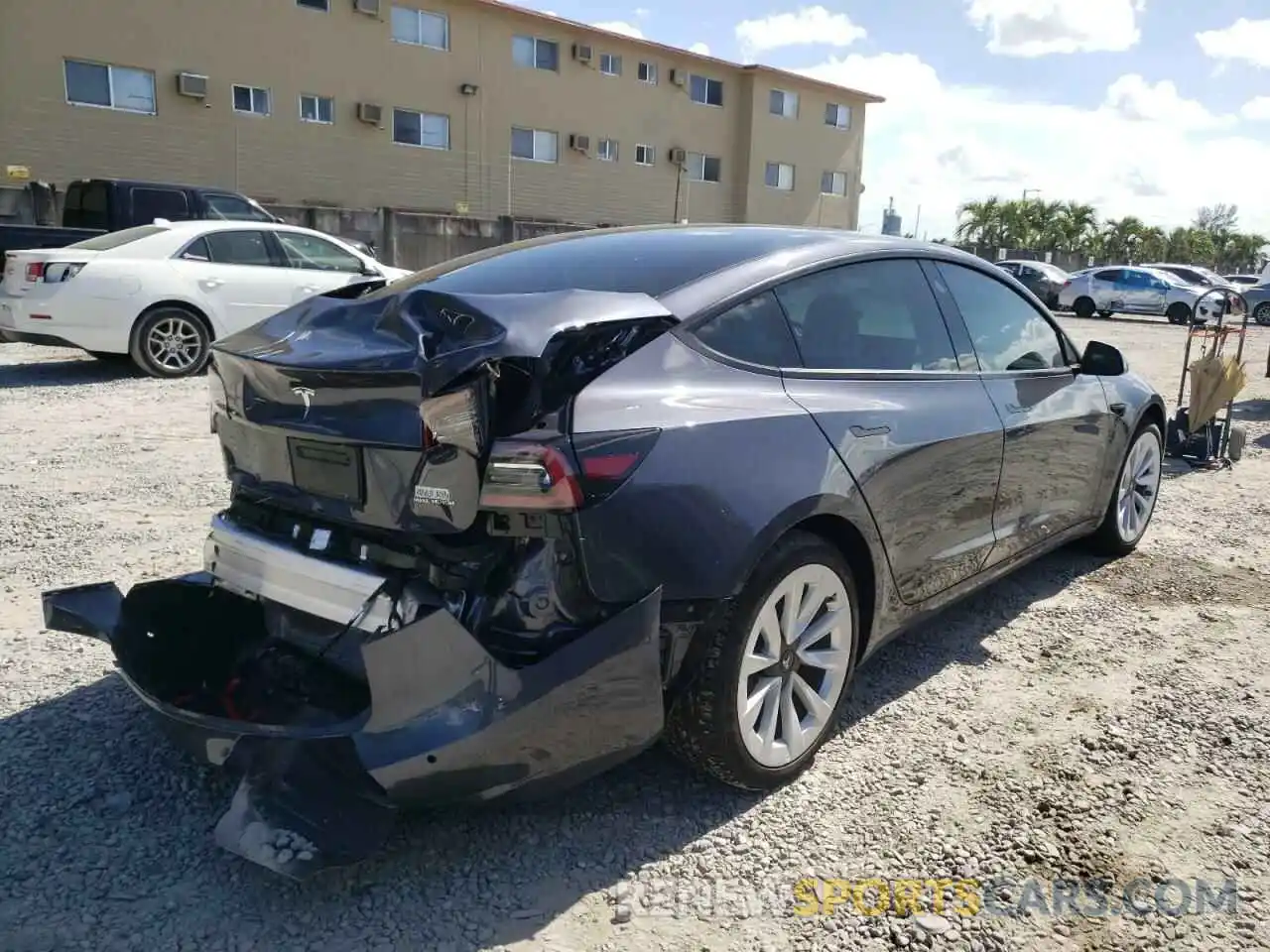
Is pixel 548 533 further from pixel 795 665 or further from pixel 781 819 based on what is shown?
pixel 781 819

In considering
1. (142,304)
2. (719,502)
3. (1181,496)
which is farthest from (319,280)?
(719,502)

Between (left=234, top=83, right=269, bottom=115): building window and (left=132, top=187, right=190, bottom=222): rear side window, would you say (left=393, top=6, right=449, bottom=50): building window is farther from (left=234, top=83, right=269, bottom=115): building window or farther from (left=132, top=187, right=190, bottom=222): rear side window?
(left=132, top=187, right=190, bottom=222): rear side window

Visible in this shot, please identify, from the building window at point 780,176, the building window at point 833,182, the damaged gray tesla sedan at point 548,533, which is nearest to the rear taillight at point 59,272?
the damaged gray tesla sedan at point 548,533

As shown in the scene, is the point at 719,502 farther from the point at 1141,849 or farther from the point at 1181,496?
the point at 1181,496

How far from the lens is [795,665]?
2.95m

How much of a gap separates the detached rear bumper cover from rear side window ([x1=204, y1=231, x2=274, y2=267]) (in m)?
8.75

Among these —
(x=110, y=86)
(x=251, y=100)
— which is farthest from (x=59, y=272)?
→ (x=251, y=100)

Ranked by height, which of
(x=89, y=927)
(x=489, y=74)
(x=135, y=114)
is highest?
(x=489, y=74)

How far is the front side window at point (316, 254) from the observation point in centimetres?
1075

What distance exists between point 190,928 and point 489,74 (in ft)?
90.8

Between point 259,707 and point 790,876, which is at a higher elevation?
point 259,707

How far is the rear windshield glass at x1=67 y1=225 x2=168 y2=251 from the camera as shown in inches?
384

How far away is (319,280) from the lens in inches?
428

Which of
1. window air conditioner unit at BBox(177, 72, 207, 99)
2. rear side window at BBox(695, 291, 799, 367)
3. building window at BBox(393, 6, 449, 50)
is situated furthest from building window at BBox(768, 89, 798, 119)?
rear side window at BBox(695, 291, 799, 367)
